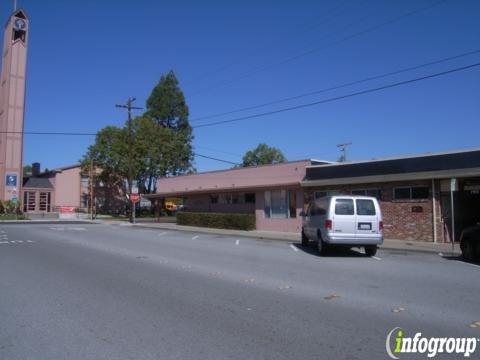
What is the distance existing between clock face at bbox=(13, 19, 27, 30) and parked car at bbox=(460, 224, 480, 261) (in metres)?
63.3

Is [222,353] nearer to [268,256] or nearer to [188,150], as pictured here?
[268,256]

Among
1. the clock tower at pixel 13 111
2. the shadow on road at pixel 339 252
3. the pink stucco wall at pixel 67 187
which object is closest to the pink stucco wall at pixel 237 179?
the shadow on road at pixel 339 252

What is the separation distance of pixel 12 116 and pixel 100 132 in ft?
38.6

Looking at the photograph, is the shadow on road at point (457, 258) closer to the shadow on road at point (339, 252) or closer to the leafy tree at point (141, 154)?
the shadow on road at point (339, 252)

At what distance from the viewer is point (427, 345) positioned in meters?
5.79

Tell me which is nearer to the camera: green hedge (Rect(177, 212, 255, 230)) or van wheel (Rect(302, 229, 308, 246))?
van wheel (Rect(302, 229, 308, 246))

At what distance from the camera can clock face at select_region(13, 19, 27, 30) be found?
62.5 metres

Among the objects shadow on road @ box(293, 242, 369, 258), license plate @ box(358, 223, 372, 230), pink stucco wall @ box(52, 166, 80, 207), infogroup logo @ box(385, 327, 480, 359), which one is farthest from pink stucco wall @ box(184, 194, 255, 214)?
pink stucco wall @ box(52, 166, 80, 207)

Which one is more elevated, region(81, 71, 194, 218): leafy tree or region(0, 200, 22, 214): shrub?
region(81, 71, 194, 218): leafy tree

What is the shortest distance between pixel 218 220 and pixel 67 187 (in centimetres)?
4198

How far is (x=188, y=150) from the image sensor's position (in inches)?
2557

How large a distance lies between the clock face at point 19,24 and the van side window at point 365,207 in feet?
199

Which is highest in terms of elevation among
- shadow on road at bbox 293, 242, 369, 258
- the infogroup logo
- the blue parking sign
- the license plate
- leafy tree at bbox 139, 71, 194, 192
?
leafy tree at bbox 139, 71, 194, 192

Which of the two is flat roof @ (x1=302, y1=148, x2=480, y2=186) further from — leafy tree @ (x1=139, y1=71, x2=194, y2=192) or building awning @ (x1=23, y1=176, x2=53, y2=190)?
building awning @ (x1=23, y1=176, x2=53, y2=190)
